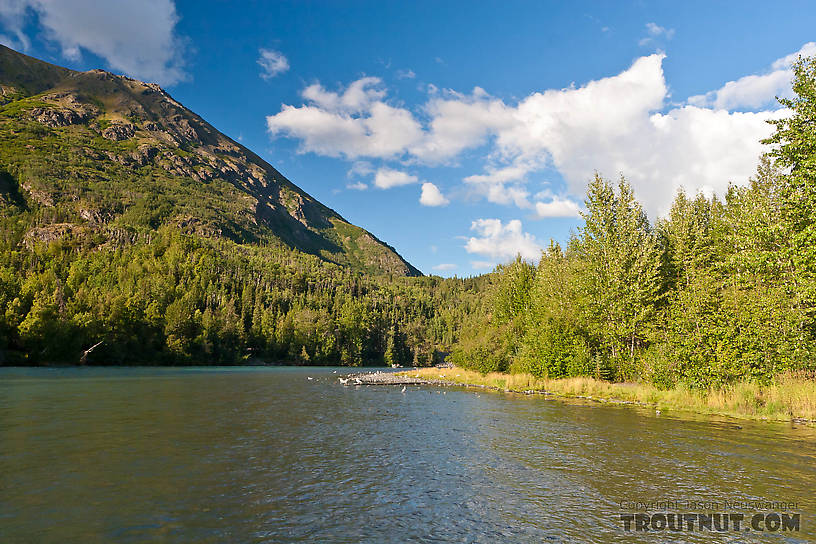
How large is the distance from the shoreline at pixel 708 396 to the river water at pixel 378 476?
11.2 ft

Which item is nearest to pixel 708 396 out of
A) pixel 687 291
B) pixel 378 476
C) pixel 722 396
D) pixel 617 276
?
pixel 722 396

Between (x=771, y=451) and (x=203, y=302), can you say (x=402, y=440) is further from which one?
(x=203, y=302)

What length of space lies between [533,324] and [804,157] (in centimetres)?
3461

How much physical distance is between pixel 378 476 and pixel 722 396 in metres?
32.0

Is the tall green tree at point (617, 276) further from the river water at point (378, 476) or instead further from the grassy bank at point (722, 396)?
the river water at point (378, 476)

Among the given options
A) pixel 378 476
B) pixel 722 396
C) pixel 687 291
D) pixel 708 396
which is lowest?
pixel 378 476

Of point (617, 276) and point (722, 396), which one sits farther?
point (617, 276)

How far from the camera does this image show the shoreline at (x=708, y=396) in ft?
100

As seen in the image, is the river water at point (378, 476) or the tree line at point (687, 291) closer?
the river water at point (378, 476)

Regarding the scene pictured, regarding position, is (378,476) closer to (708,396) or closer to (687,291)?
(708,396)

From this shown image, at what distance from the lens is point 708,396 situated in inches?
1422

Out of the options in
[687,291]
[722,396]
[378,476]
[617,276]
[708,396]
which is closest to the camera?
[378,476]

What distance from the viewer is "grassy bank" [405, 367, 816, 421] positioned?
30609 mm

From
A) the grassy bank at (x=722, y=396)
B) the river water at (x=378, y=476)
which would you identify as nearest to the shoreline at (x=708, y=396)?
the grassy bank at (x=722, y=396)
